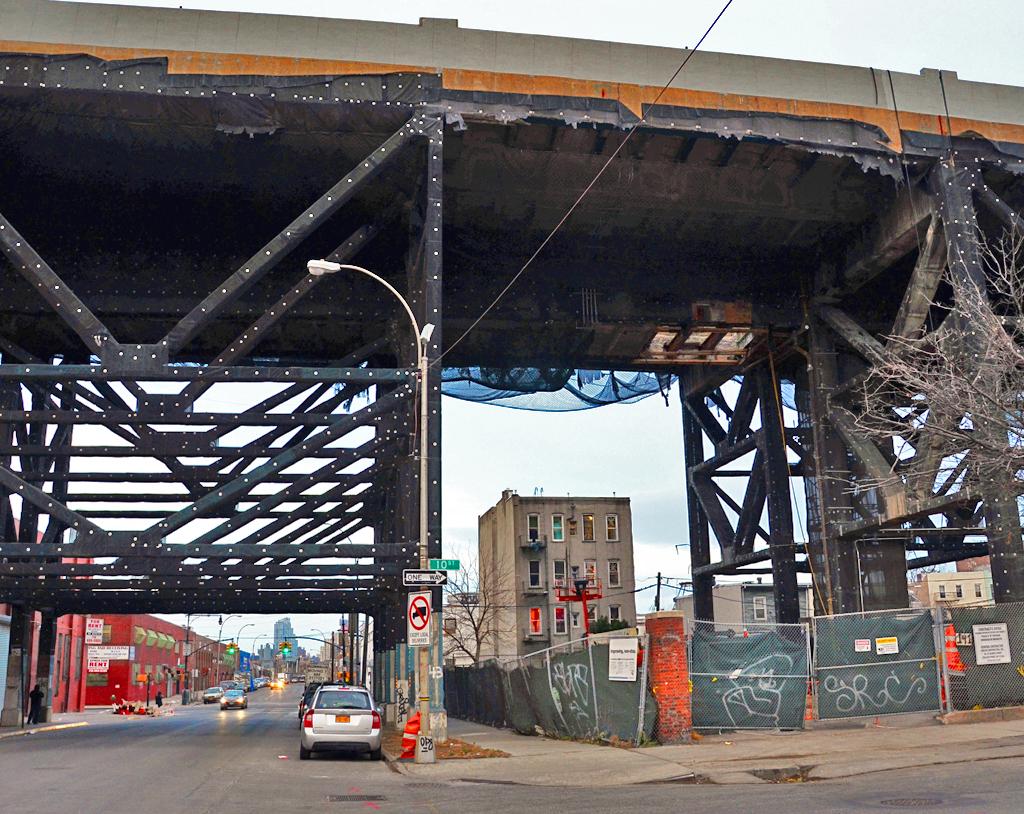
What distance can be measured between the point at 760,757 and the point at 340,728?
8405 millimetres

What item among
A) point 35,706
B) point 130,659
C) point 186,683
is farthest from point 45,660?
point 186,683

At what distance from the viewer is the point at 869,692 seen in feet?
65.5

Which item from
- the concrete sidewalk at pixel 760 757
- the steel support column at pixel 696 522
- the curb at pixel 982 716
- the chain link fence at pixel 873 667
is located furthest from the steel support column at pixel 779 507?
the concrete sidewalk at pixel 760 757

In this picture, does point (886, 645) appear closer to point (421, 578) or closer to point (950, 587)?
point (421, 578)

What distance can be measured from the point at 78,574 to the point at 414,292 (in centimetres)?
1047

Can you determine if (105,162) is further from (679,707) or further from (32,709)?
(32,709)

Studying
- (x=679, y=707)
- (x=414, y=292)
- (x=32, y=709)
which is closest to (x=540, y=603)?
(x=32, y=709)

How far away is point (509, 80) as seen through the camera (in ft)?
77.6

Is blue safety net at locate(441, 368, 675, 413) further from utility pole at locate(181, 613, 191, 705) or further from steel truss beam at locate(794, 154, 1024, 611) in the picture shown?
utility pole at locate(181, 613, 191, 705)

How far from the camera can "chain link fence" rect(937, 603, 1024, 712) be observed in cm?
2023

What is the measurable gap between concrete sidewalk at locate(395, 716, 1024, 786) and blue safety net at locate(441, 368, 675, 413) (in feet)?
50.0

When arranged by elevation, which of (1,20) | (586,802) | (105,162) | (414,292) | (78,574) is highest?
(1,20)

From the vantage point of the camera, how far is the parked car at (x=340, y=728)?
2022 cm

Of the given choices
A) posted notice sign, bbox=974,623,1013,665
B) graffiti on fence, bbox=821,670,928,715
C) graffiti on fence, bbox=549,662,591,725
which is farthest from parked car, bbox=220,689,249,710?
posted notice sign, bbox=974,623,1013,665
